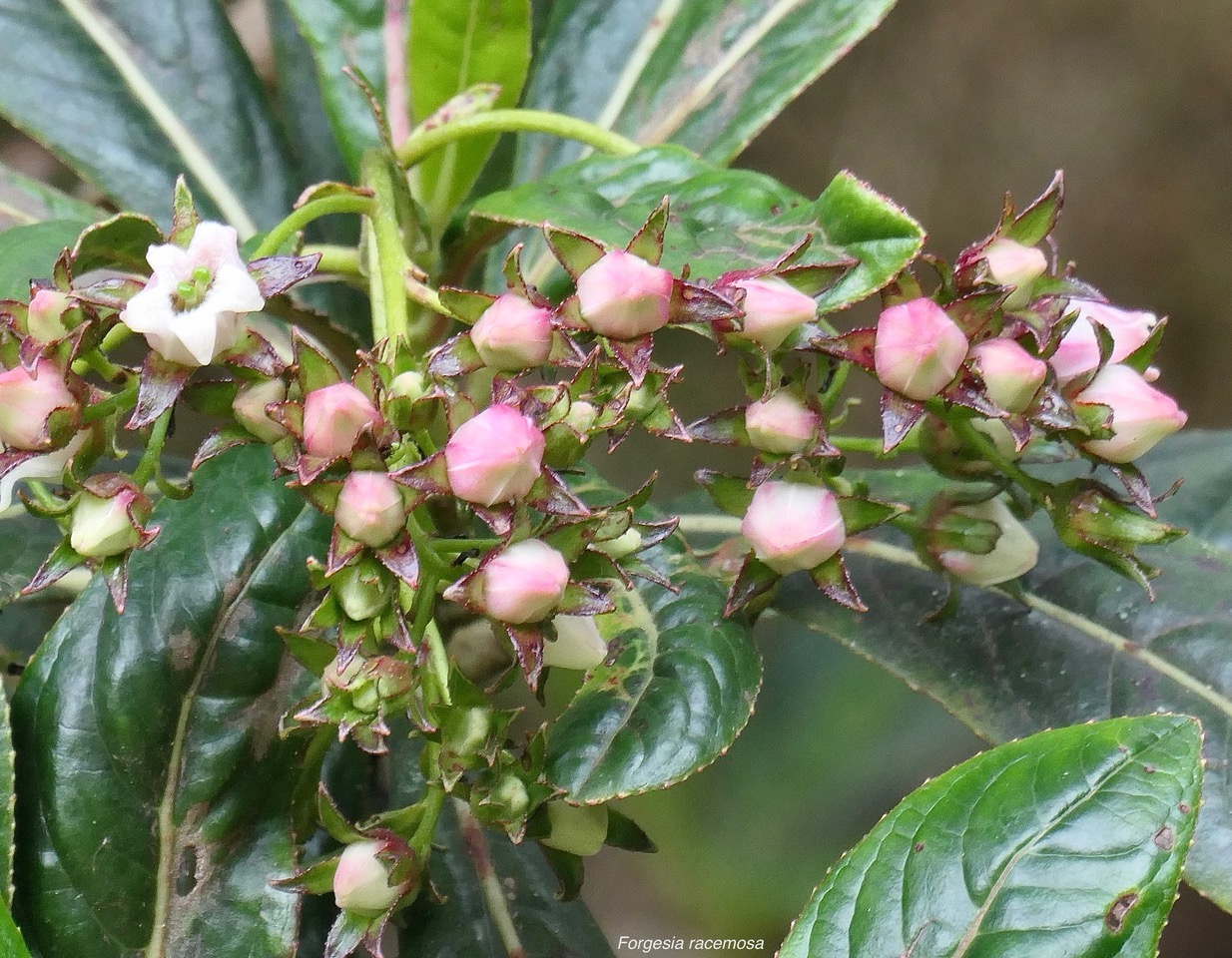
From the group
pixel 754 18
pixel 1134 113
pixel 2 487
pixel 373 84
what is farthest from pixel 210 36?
pixel 1134 113

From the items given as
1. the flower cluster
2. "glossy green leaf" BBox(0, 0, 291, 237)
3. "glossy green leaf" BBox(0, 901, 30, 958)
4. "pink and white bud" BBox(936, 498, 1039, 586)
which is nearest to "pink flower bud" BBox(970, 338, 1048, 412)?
the flower cluster

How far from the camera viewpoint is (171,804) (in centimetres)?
49

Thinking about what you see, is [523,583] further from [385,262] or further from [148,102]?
[148,102]

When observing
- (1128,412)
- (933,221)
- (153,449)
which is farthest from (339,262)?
(933,221)

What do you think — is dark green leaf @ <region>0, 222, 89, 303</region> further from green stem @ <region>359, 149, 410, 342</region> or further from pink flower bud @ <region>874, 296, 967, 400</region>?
pink flower bud @ <region>874, 296, 967, 400</region>

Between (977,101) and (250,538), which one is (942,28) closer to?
A: (977,101)

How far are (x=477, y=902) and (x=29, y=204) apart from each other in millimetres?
618

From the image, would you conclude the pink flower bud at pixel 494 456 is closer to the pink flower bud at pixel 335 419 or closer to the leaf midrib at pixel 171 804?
the pink flower bud at pixel 335 419

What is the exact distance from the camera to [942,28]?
1198 mm

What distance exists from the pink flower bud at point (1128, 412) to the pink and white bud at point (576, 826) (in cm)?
29

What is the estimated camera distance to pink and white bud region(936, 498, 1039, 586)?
1.84 feet

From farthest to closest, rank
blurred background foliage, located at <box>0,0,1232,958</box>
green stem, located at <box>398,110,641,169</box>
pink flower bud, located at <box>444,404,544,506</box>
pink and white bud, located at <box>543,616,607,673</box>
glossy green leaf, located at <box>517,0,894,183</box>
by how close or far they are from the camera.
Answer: blurred background foliage, located at <box>0,0,1232,958</box>
glossy green leaf, located at <box>517,0,894,183</box>
green stem, located at <box>398,110,641,169</box>
pink and white bud, located at <box>543,616,607,673</box>
pink flower bud, located at <box>444,404,544,506</box>

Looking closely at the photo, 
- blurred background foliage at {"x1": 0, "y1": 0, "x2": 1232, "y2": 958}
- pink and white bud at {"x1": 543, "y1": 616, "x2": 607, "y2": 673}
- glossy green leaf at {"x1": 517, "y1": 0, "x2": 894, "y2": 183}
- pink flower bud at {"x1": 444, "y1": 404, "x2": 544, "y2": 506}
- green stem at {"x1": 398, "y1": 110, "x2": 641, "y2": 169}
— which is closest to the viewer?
pink flower bud at {"x1": 444, "y1": 404, "x2": 544, "y2": 506}

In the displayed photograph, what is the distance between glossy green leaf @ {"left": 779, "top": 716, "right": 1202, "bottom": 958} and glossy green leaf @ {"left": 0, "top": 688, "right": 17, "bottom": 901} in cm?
34
